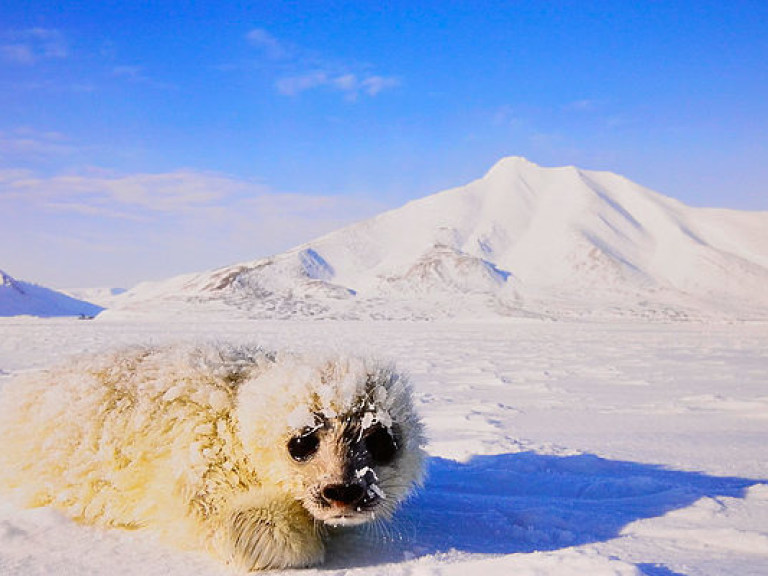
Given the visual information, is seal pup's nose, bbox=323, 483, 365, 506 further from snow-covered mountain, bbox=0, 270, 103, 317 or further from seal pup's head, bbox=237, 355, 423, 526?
snow-covered mountain, bbox=0, 270, 103, 317

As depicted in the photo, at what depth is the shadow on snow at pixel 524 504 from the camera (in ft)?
7.76

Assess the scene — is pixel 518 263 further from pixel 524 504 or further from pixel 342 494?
pixel 342 494

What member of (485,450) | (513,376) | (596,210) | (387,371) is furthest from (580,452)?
(596,210)

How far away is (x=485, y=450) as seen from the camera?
166 inches

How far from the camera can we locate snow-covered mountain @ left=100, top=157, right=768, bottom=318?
5234 centimetres

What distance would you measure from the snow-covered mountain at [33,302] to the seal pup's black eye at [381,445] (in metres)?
80.6

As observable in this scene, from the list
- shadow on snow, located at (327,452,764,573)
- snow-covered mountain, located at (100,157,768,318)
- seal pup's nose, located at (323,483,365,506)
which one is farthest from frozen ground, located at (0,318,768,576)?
snow-covered mountain, located at (100,157,768,318)

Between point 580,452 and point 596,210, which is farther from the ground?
point 596,210

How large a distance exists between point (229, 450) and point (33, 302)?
89401 mm

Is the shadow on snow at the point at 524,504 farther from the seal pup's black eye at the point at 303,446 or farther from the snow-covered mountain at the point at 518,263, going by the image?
the snow-covered mountain at the point at 518,263

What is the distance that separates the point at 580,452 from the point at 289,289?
187ft

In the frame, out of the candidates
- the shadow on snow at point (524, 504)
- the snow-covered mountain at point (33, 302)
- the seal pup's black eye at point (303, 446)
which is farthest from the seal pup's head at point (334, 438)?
the snow-covered mountain at point (33, 302)

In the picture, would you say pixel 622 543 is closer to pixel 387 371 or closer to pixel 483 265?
pixel 387 371

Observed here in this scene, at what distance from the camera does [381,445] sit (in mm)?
2258
